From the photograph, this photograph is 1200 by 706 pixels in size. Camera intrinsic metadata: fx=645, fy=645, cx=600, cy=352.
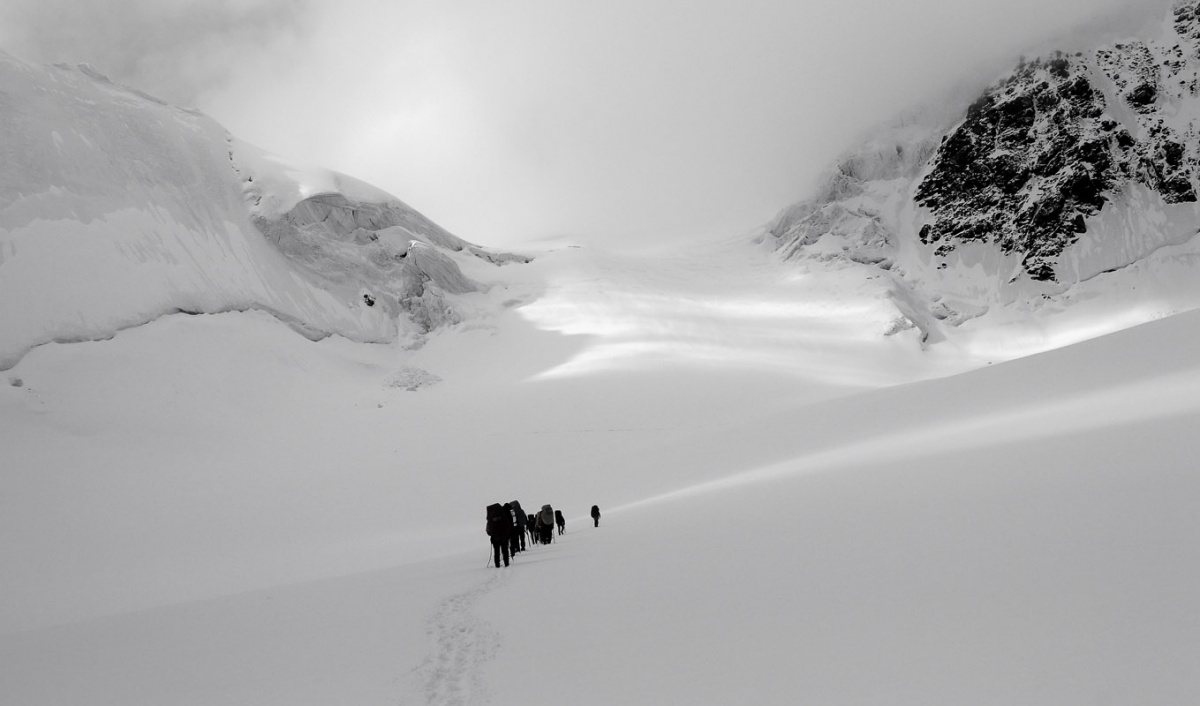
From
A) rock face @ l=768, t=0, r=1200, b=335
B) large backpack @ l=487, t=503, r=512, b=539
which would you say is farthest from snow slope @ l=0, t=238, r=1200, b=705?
rock face @ l=768, t=0, r=1200, b=335

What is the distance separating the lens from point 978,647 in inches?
142

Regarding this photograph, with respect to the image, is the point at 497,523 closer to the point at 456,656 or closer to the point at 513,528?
the point at 513,528

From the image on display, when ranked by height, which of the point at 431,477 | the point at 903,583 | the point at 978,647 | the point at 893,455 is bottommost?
the point at 978,647

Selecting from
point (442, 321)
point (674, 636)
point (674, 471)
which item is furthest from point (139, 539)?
point (442, 321)

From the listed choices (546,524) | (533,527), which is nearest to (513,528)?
(546,524)

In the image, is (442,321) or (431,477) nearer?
(431,477)

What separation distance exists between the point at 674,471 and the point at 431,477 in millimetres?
10095

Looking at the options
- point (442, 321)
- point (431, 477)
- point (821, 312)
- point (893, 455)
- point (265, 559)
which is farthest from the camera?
point (821, 312)

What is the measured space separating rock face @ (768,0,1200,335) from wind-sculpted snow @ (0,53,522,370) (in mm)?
47667

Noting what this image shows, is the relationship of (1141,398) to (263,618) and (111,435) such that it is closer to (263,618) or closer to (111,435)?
(263,618)

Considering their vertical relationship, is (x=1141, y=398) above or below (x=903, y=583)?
above

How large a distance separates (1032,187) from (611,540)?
302ft

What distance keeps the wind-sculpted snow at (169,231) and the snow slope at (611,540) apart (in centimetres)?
281

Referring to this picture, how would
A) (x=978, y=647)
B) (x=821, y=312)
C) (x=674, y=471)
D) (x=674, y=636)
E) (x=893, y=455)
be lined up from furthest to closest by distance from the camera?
(x=821, y=312) < (x=674, y=471) < (x=893, y=455) < (x=674, y=636) < (x=978, y=647)
